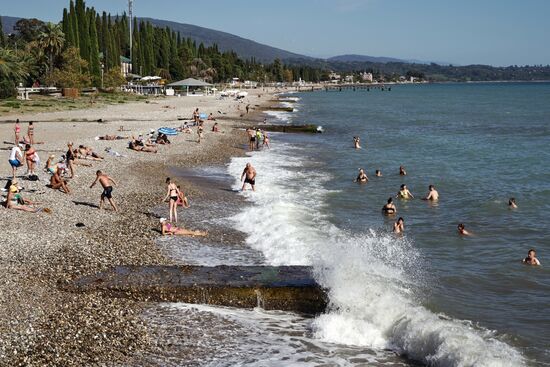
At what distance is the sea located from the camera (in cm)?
919

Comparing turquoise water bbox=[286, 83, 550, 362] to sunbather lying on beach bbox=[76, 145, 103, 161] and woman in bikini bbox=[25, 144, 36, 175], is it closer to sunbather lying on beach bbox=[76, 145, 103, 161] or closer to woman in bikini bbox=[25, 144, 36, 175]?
sunbather lying on beach bbox=[76, 145, 103, 161]

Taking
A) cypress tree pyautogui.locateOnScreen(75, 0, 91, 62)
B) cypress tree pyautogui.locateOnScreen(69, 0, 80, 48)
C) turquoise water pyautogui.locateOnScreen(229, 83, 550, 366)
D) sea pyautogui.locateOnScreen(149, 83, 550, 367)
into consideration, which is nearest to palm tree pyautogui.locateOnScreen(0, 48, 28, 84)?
cypress tree pyautogui.locateOnScreen(69, 0, 80, 48)

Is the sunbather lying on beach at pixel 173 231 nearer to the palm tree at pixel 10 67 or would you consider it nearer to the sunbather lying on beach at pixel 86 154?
the sunbather lying on beach at pixel 86 154

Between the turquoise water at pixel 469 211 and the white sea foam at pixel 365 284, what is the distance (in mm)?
612

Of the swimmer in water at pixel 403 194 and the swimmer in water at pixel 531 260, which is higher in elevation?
the swimmer in water at pixel 403 194

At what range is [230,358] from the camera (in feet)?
28.5

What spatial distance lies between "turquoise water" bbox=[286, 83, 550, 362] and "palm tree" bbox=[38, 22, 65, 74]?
1516 inches

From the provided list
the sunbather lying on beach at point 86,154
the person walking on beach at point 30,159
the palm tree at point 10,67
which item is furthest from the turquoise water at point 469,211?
the palm tree at point 10,67

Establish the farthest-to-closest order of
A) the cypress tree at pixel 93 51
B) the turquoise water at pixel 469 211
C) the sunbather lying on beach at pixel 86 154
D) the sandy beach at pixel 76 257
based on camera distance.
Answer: the cypress tree at pixel 93 51
the sunbather lying on beach at pixel 86 154
the turquoise water at pixel 469 211
the sandy beach at pixel 76 257

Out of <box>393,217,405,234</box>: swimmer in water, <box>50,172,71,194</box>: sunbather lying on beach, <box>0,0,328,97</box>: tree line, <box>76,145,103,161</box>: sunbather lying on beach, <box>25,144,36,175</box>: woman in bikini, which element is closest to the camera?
<box>393,217,405,234</box>: swimmer in water

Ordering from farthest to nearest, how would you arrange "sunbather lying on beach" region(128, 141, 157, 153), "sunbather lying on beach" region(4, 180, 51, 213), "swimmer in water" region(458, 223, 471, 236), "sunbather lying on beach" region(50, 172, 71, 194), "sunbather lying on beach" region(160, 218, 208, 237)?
"sunbather lying on beach" region(128, 141, 157, 153) < "sunbather lying on beach" region(50, 172, 71, 194) < "swimmer in water" region(458, 223, 471, 236) < "sunbather lying on beach" region(4, 180, 51, 213) < "sunbather lying on beach" region(160, 218, 208, 237)

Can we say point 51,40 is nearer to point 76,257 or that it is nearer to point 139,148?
point 139,148

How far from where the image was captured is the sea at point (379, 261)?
919 cm

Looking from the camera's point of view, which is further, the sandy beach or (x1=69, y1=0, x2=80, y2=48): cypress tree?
(x1=69, y1=0, x2=80, y2=48): cypress tree
